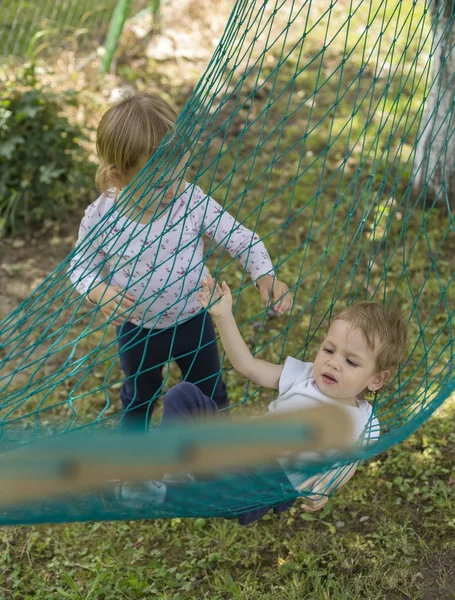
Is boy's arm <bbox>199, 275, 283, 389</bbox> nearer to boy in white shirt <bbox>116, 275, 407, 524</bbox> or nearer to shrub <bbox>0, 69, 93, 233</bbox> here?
Answer: boy in white shirt <bbox>116, 275, 407, 524</bbox>

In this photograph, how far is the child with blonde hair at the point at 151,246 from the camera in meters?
1.83

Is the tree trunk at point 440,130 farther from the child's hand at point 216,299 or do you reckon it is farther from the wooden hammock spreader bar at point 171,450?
the wooden hammock spreader bar at point 171,450

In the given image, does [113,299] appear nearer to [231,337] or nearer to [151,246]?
[151,246]

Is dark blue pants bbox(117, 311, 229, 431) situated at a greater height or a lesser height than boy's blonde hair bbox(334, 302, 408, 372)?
lesser

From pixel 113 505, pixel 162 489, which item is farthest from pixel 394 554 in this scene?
pixel 113 505

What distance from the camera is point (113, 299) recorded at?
73.2 inches

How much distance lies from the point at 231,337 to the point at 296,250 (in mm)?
324

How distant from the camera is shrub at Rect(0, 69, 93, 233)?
348 cm

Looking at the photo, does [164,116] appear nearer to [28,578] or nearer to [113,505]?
[113,505]

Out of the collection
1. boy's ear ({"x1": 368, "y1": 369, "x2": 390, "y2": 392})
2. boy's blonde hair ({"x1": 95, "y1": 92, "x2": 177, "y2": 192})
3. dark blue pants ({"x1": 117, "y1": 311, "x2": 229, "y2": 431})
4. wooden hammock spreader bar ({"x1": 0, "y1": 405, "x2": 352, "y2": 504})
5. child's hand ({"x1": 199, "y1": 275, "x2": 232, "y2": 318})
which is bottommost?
dark blue pants ({"x1": 117, "y1": 311, "x2": 229, "y2": 431})

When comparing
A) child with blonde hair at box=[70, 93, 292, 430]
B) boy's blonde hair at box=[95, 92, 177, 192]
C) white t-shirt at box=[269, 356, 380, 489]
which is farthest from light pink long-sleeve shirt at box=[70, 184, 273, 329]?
white t-shirt at box=[269, 356, 380, 489]

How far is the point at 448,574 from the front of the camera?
2072mm

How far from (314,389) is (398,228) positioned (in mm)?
1684

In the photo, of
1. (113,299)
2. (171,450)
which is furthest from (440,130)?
(171,450)
